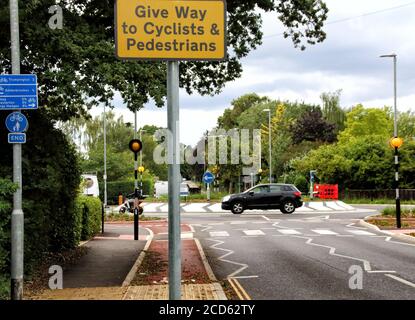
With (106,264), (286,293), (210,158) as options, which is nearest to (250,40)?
(106,264)

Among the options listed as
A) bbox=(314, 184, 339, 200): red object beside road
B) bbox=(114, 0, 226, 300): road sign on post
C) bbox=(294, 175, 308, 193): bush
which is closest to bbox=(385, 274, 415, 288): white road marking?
bbox=(114, 0, 226, 300): road sign on post

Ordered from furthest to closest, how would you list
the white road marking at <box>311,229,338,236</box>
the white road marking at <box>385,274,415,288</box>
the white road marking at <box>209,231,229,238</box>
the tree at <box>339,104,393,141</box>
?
the tree at <box>339,104,393,141</box>, the white road marking at <box>209,231,229,238</box>, the white road marking at <box>311,229,338,236</box>, the white road marking at <box>385,274,415,288</box>

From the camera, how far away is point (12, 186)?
28.1ft

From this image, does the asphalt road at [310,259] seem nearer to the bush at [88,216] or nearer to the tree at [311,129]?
the bush at [88,216]

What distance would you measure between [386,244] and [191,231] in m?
8.99

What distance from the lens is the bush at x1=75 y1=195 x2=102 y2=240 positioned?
700 inches

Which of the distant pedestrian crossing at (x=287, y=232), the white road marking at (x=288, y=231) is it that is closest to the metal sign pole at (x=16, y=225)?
the distant pedestrian crossing at (x=287, y=232)

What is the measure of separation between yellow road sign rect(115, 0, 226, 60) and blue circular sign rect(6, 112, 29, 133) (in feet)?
17.9

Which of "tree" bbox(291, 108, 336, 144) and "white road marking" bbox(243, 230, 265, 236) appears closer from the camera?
"white road marking" bbox(243, 230, 265, 236)

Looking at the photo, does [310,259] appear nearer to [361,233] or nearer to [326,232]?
[361,233]

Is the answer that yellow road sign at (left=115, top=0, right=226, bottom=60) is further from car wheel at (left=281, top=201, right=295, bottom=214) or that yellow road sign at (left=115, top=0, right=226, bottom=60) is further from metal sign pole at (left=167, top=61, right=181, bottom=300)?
car wheel at (left=281, top=201, right=295, bottom=214)

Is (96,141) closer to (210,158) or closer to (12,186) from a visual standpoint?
(210,158)

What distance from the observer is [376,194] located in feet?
151

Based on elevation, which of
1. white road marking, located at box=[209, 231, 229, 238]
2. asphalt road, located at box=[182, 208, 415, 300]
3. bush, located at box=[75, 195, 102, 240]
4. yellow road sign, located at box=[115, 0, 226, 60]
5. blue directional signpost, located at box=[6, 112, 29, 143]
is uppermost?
yellow road sign, located at box=[115, 0, 226, 60]
